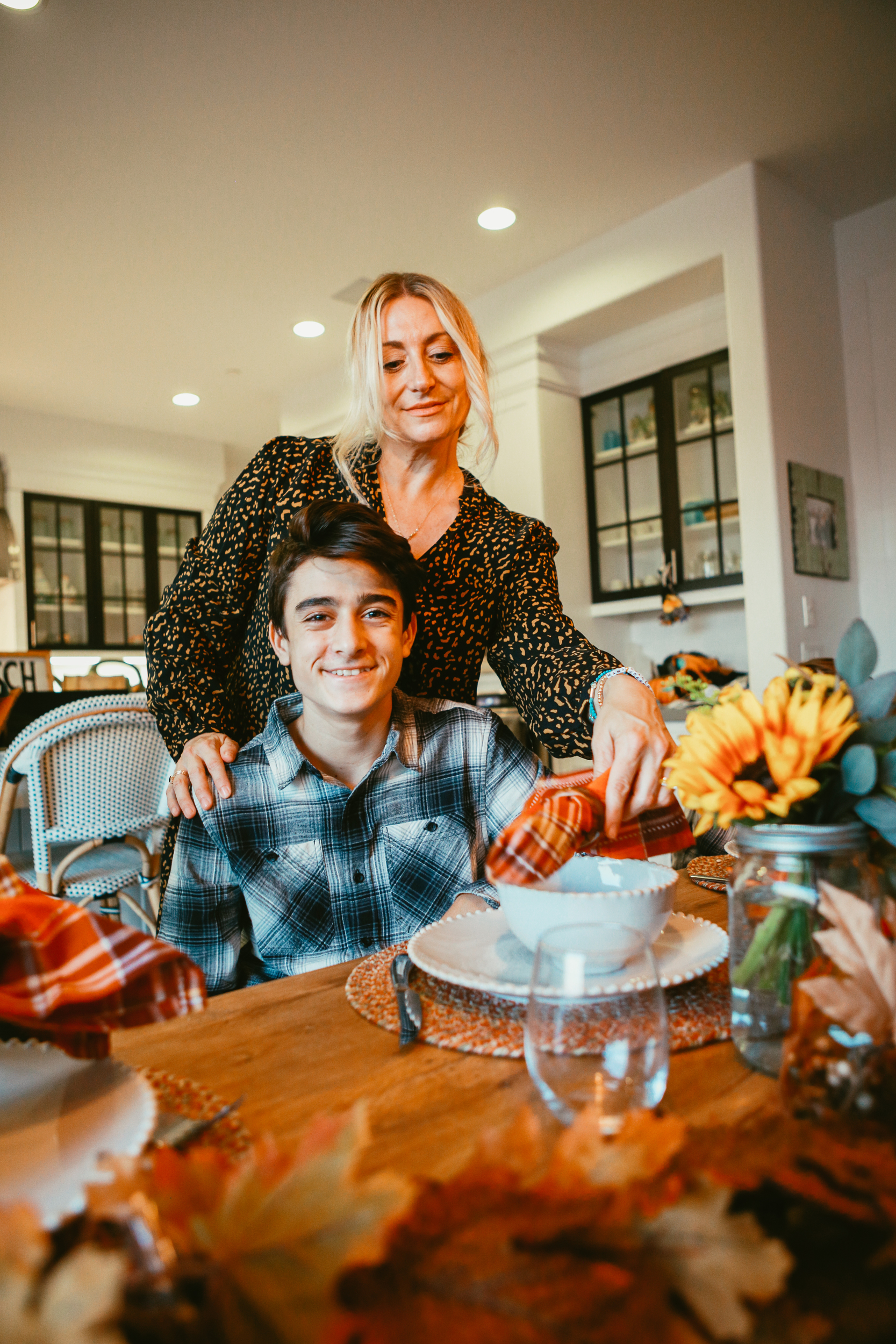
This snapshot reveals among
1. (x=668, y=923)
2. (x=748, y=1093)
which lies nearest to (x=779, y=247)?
(x=668, y=923)

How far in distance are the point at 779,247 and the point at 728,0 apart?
3.85ft

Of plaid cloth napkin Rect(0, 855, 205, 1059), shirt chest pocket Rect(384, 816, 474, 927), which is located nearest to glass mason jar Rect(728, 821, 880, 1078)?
plaid cloth napkin Rect(0, 855, 205, 1059)

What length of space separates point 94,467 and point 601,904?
258 inches

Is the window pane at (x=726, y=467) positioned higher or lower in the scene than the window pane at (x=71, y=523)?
lower

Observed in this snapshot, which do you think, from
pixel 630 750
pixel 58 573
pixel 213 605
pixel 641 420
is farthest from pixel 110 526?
pixel 630 750

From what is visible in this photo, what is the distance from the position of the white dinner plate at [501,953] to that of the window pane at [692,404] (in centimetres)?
377

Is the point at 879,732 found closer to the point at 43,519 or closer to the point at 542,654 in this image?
the point at 542,654

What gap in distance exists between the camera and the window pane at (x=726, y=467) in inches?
161

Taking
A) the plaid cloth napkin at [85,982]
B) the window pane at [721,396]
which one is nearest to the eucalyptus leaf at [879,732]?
the plaid cloth napkin at [85,982]

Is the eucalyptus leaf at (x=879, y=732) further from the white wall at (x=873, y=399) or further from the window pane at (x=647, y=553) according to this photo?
the window pane at (x=647, y=553)

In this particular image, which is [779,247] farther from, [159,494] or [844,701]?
[159,494]

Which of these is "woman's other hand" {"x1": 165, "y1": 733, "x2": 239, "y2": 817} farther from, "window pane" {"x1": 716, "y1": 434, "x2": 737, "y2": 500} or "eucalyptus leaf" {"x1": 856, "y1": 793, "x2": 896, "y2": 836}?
"window pane" {"x1": 716, "y1": 434, "x2": 737, "y2": 500}

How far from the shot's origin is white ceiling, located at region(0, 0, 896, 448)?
2.70 meters

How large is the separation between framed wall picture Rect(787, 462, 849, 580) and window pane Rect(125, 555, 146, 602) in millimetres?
4863
